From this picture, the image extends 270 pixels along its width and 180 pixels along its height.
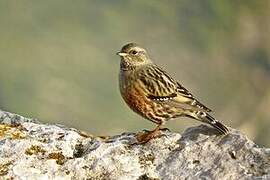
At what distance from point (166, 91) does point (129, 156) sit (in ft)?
6.34

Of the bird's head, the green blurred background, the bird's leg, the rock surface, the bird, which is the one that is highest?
the green blurred background

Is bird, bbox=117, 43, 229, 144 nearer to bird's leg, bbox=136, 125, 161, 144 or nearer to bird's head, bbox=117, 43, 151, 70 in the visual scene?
bird's head, bbox=117, 43, 151, 70

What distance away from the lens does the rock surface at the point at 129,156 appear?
8281 millimetres

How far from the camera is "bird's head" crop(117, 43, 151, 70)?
36.2 ft

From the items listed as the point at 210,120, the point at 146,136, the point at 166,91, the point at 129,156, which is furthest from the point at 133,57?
the point at 129,156

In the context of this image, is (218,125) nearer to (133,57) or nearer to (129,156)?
(129,156)

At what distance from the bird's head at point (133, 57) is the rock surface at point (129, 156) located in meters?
2.06

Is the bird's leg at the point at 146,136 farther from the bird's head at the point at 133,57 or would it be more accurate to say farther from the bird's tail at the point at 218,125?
the bird's head at the point at 133,57

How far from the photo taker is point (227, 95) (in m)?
37.4

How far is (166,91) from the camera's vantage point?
1040cm

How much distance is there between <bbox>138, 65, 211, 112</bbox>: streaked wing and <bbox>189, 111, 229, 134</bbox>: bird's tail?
11 centimetres

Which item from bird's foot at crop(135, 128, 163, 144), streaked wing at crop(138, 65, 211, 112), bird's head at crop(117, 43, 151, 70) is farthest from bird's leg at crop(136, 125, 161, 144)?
bird's head at crop(117, 43, 151, 70)

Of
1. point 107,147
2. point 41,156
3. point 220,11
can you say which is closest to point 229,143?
point 107,147

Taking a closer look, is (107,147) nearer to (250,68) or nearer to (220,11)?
(250,68)
